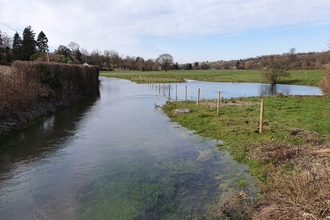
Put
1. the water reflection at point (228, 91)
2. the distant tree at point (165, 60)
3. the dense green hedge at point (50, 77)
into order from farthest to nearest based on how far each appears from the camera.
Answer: the distant tree at point (165, 60) → the water reflection at point (228, 91) → the dense green hedge at point (50, 77)

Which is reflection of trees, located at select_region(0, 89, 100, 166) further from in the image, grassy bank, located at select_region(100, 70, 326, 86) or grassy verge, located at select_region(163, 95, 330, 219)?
grassy bank, located at select_region(100, 70, 326, 86)

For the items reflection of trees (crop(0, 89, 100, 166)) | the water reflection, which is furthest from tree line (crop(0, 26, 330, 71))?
reflection of trees (crop(0, 89, 100, 166))

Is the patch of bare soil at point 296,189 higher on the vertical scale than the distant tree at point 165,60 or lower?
lower

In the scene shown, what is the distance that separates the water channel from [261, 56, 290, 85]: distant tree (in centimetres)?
3424

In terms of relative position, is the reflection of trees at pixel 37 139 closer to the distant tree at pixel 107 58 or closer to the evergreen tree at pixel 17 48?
the evergreen tree at pixel 17 48

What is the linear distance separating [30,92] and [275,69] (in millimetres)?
37582

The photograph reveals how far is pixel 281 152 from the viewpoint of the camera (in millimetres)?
6676

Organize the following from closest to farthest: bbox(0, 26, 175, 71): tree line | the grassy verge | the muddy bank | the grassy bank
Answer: the grassy verge → the muddy bank → the grassy bank → bbox(0, 26, 175, 71): tree line

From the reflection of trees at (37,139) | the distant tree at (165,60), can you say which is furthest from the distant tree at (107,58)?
the reflection of trees at (37,139)

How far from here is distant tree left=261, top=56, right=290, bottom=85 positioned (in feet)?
128

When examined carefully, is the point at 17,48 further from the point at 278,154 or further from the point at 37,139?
the point at 278,154

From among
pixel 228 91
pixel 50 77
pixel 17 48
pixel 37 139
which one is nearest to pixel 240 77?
pixel 228 91

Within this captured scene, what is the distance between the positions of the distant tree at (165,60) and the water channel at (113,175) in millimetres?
88564

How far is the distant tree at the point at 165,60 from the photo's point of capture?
9731cm
